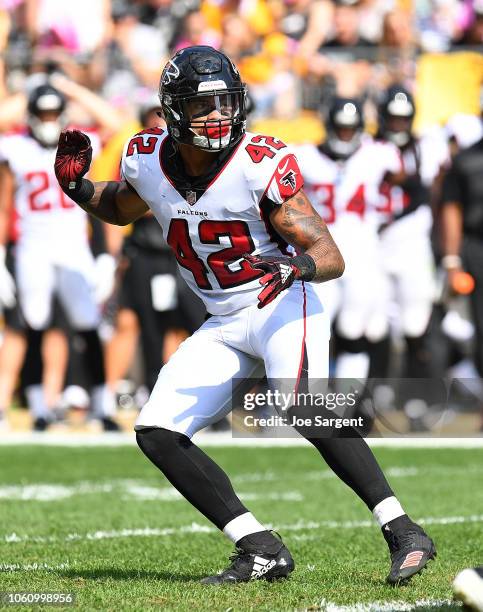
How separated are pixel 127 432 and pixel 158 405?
16.8 ft

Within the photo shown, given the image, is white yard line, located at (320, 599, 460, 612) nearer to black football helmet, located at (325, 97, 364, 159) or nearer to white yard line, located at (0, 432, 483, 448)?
white yard line, located at (0, 432, 483, 448)

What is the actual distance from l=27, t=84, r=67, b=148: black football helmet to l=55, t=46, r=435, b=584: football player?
476 cm

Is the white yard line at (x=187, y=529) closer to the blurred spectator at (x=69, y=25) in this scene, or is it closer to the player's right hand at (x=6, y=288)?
the player's right hand at (x=6, y=288)

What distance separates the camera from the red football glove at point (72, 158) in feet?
15.0

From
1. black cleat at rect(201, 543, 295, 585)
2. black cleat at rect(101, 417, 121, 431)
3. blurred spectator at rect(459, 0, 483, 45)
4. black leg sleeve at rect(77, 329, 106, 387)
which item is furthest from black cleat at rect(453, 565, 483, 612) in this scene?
blurred spectator at rect(459, 0, 483, 45)

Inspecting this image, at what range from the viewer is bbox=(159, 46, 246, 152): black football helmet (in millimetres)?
4309

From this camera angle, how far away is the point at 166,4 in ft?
41.2

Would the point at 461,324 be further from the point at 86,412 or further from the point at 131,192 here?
the point at 131,192

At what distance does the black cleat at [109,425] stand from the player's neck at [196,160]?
521cm

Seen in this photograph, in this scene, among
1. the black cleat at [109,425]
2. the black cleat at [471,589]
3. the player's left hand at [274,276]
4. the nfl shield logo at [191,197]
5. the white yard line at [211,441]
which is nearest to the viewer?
the black cleat at [471,589]

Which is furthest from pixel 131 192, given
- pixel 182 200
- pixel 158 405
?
pixel 158 405

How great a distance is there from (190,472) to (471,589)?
1234 millimetres

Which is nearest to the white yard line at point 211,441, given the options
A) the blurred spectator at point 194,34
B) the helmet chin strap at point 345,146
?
the helmet chin strap at point 345,146

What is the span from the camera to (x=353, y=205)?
9.34 meters
